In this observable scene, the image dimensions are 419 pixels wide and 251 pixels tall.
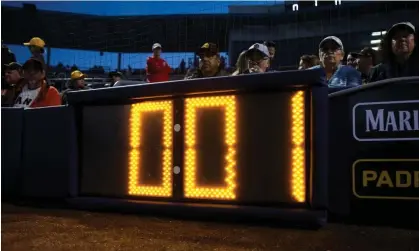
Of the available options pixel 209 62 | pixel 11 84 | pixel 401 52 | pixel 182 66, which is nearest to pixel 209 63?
pixel 209 62

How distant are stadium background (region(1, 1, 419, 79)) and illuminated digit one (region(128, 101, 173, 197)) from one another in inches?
569

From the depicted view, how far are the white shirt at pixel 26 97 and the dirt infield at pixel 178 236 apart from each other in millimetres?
1649

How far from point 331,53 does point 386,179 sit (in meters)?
1.54

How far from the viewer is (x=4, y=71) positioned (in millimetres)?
4910

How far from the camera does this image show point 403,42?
2816 millimetres

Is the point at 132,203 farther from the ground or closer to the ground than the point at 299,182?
closer to the ground

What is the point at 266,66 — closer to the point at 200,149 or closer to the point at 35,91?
the point at 200,149

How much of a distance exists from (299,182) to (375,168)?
1.16 feet

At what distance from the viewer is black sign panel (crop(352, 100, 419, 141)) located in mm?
1868

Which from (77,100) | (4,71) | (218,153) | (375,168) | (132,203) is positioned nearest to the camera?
(375,168)

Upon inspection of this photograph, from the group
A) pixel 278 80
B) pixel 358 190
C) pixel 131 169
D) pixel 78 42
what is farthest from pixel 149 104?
pixel 78 42

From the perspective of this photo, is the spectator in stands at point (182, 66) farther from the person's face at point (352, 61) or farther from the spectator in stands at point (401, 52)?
the spectator in stands at point (401, 52)

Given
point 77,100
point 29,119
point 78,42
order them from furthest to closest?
point 78,42 → point 29,119 → point 77,100

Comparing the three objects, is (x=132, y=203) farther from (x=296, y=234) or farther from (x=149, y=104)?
(x=296, y=234)
